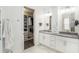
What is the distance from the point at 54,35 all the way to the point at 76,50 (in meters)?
0.85

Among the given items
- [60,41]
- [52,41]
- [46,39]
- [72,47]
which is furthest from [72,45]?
[46,39]

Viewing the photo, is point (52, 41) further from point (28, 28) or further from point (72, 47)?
point (28, 28)

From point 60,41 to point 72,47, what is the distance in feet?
1.49

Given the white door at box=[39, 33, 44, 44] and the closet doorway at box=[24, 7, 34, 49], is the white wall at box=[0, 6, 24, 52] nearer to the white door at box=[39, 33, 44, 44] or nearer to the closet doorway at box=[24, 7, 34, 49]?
the closet doorway at box=[24, 7, 34, 49]

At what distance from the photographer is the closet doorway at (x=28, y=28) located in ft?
9.86

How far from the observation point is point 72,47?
7.65 ft

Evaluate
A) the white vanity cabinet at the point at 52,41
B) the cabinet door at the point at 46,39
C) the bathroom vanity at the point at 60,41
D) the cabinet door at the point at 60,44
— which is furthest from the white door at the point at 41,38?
the cabinet door at the point at 60,44

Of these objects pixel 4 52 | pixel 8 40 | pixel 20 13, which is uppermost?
pixel 20 13

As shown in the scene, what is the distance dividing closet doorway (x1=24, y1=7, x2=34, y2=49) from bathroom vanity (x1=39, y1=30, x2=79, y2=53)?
0.38 metres

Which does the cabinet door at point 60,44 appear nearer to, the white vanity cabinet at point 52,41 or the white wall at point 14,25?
the white vanity cabinet at point 52,41

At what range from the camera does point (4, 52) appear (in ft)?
7.59
